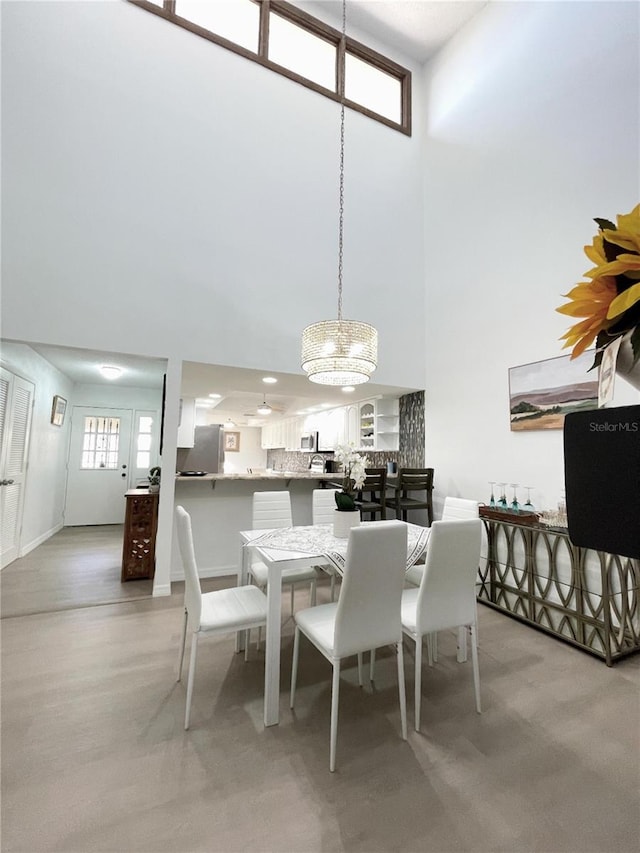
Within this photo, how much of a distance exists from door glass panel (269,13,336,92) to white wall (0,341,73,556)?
4.33 metres

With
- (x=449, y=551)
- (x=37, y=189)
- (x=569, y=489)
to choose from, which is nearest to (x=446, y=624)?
(x=449, y=551)

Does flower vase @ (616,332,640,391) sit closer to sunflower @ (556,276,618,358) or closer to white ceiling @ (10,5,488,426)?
sunflower @ (556,276,618,358)

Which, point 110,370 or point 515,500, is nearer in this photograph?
point 515,500

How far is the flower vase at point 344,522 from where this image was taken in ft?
8.39

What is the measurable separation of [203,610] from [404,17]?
6.75 metres

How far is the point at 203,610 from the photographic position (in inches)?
83.2

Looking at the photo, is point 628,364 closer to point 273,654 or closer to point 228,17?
point 273,654

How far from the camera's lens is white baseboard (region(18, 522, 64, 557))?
4.38 metres

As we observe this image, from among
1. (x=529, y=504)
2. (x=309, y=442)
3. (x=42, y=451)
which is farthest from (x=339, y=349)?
(x=309, y=442)

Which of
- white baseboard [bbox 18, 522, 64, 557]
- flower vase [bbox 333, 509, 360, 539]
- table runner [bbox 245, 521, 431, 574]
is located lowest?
white baseboard [bbox 18, 522, 64, 557]

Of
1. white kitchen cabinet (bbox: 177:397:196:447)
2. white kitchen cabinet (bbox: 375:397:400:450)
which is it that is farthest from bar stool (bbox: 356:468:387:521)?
white kitchen cabinet (bbox: 177:397:196:447)

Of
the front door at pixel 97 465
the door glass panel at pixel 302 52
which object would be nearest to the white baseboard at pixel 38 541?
the front door at pixel 97 465

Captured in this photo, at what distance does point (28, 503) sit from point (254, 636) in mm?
3316

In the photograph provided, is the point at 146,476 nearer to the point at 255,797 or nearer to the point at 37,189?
the point at 37,189
